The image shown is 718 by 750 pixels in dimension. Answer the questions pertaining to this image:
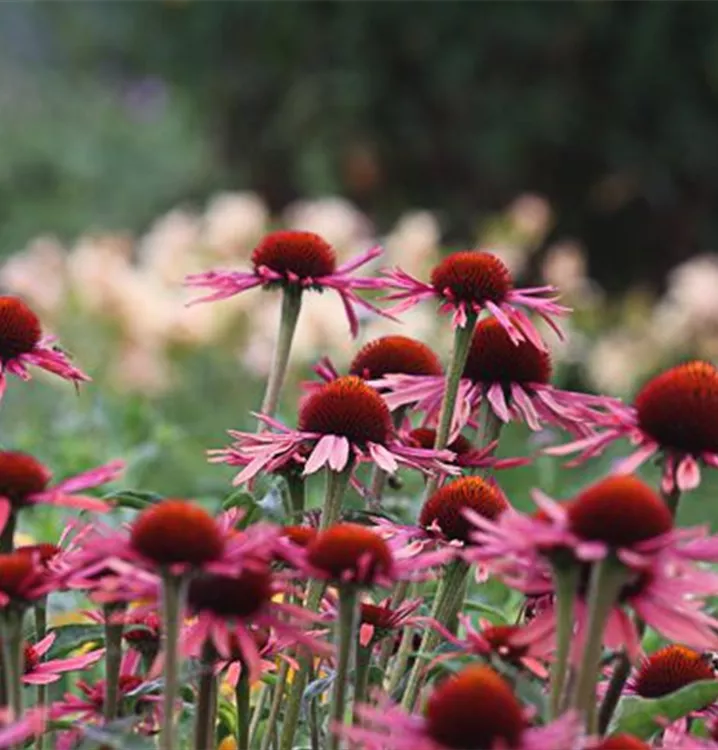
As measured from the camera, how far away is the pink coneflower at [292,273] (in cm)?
144

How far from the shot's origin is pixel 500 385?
4.37 feet

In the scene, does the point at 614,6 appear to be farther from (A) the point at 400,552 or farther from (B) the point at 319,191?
(A) the point at 400,552

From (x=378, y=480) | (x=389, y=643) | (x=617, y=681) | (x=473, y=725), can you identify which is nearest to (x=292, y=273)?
(x=378, y=480)

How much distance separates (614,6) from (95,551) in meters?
4.65

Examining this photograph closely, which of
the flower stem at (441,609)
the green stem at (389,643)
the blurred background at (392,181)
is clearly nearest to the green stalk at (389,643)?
the green stem at (389,643)

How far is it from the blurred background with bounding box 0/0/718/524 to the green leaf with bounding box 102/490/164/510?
1.78m

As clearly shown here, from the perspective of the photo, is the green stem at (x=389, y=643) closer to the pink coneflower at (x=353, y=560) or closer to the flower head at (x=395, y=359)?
the flower head at (x=395, y=359)

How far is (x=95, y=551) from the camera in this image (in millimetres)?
922

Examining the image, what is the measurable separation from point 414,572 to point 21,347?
41 cm

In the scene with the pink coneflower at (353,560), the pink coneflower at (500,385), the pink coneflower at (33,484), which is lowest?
the pink coneflower at (353,560)

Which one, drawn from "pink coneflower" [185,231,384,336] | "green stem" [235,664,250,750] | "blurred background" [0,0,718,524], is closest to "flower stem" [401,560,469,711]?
"green stem" [235,664,250,750]

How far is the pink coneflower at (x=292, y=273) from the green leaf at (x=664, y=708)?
504 mm

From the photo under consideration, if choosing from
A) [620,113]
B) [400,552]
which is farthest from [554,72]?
[400,552]

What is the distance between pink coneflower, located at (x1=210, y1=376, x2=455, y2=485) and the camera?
1203 mm
